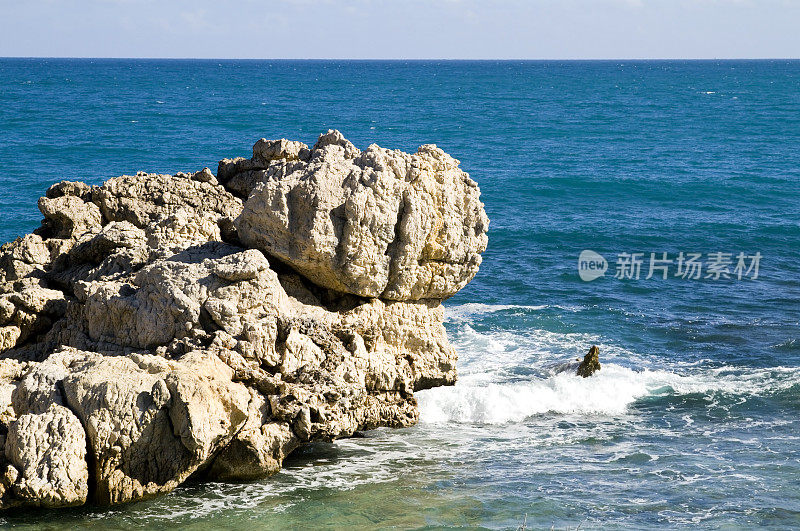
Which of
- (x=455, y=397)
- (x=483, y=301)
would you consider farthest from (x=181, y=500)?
(x=483, y=301)

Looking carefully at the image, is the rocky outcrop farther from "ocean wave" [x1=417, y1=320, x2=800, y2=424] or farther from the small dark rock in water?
the small dark rock in water

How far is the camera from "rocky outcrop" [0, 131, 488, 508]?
31.1ft

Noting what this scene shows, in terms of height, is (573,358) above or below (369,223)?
below

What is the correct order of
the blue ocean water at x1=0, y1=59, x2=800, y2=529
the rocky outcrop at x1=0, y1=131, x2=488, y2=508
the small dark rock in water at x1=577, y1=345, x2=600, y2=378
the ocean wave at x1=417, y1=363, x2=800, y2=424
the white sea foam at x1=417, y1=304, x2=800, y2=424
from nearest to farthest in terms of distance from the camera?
the rocky outcrop at x1=0, y1=131, x2=488, y2=508 < the blue ocean water at x1=0, y1=59, x2=800, y2=529 < the ocean wave at x1=417, y1=363, x2=800, y2=424 < the white sea foam at x1=417, y1=304, x2=800, y2=424 < the small dark rock in water at x1=577, y1=345, x2=600, y2=378

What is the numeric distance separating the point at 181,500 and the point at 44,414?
5.69ft

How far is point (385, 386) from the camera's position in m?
11.6

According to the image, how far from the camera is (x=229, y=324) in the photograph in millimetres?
10812

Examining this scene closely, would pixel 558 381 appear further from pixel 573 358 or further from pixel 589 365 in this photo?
pixel 573 358

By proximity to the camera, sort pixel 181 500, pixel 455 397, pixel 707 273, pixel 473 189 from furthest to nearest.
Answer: pixel 707 273
pixel 455 397
pixel 473 189
pixel 181 500

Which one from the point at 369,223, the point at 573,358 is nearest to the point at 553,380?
the point at 573,358

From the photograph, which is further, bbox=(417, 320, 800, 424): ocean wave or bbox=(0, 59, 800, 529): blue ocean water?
bbox=(417, 320, 800, 424): ocean wave

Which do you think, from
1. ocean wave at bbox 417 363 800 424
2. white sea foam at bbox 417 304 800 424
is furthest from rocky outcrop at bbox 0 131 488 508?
white sea foam at bbox 417 304 800 424

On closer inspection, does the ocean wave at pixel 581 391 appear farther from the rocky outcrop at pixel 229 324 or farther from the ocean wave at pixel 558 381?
the rocky outcrop at pixel 229 324

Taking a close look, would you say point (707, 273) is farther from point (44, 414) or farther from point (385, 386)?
point (44, 414)
